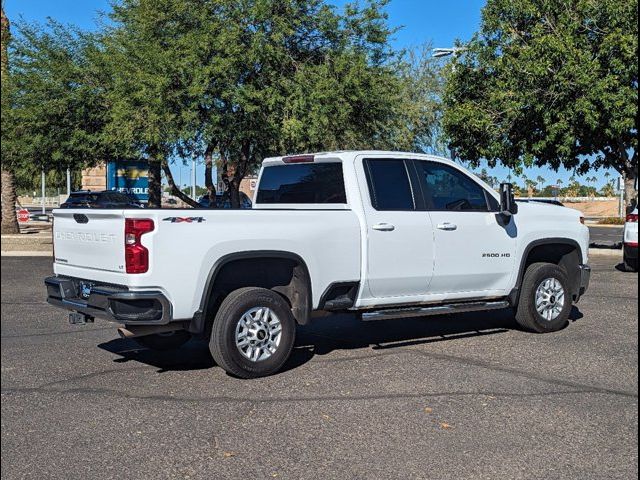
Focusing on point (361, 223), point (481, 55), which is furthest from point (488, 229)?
point (481, 55)

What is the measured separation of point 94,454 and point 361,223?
139 inches

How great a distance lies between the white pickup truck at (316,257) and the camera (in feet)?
20.3

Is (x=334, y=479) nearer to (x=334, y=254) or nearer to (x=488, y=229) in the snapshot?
(x=334, y=254)

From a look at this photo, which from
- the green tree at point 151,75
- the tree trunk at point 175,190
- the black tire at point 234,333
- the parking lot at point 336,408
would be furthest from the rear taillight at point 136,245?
the tree trunk at point 175,190

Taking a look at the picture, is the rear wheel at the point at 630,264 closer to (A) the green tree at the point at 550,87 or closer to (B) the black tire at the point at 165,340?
(A) the green tree at the point at 550,87

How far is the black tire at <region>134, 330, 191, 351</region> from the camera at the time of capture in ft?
24.6

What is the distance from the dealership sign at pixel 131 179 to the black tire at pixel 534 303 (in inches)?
804

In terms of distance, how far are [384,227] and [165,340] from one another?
246cm

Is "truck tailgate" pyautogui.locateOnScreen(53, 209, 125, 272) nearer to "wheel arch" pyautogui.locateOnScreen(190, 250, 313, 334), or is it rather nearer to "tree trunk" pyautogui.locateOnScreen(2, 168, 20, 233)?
"wheel arch" pyautogui.locateOnScreen(190, 250, 313, 334)

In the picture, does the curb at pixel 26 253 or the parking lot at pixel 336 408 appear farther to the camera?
the curb at pixel 26 253

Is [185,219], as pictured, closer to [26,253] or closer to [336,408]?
[336,408]

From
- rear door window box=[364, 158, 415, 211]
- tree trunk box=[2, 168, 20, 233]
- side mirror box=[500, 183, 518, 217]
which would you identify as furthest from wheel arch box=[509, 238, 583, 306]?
tree trunk box=[2, 168, 20, 233]

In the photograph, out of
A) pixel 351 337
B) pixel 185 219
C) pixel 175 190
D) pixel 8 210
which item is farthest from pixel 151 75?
pixel 185 219

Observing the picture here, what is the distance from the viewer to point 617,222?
4541 centimetres
